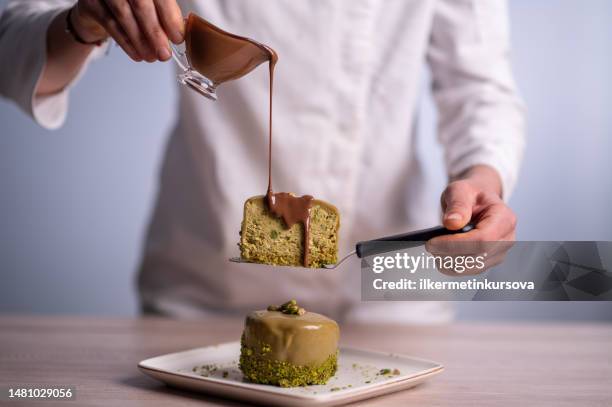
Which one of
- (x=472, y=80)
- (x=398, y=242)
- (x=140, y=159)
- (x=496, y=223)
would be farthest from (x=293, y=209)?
(x=140, y=159)

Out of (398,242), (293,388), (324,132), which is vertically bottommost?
(293,388)

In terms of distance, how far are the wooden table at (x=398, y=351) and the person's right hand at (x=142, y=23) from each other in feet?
2.13

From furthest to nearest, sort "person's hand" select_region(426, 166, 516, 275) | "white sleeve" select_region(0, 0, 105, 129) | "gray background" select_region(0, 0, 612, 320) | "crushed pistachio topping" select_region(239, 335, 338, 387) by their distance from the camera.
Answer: "gray background" select_region(0, 0, 612, 320) < "white sleeve" select_region(0, 0, 105, 129) < "person's hand" select_region(426, 166, 516, 275) < "crushed pistachio topping" select_region(239, 335, 338, 387)

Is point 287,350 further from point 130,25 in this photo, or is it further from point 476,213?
point 130,25

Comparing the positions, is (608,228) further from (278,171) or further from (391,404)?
(391,404)

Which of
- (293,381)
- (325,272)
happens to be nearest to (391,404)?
(293,381)

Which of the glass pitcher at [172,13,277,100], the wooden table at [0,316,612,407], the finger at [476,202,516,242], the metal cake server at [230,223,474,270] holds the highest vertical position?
the glass pitcher at [172,13,277,100]

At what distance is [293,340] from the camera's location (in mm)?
1396

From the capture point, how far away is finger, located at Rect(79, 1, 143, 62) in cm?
143

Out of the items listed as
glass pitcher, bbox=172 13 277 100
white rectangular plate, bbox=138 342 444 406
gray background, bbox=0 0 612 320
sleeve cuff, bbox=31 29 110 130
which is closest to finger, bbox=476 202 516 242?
white rectangular plate, bbox=138 342 444 406

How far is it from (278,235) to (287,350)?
25 cm

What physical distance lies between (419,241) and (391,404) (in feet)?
1.08

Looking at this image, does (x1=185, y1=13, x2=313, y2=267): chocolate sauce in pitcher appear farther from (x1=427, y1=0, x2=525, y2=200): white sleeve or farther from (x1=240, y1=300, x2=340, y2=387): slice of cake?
(x1=427, y1=0, x2=525, y2=200): white sleeve

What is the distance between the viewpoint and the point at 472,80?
7.18 feet
